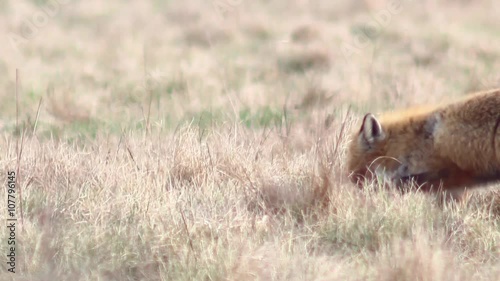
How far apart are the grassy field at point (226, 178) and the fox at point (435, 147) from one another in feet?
0.55

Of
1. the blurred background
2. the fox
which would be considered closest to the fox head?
the fox

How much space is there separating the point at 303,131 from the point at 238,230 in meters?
2.95

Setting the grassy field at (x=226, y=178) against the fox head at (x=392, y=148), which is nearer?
the grassy field at (x=226, y=178)

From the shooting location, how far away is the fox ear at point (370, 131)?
5.51 m

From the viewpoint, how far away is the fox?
203 inches

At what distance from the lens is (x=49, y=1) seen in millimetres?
20906

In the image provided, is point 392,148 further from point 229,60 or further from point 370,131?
point 229,60

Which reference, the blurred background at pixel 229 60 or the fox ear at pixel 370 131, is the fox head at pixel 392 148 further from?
the blurred background at pixel 229 60

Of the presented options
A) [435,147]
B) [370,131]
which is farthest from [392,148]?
[435,147]

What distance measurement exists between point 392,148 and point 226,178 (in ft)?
4.14

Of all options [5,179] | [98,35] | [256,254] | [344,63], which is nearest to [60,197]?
[5,179]

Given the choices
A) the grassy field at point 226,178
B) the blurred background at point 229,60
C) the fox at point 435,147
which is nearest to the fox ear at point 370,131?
the fox at point 435,147

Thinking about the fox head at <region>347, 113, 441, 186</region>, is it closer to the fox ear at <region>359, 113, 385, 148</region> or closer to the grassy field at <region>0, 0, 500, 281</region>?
the fox ear at <region>359, 113, 385, 148</region>

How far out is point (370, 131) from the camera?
555 centimetres
